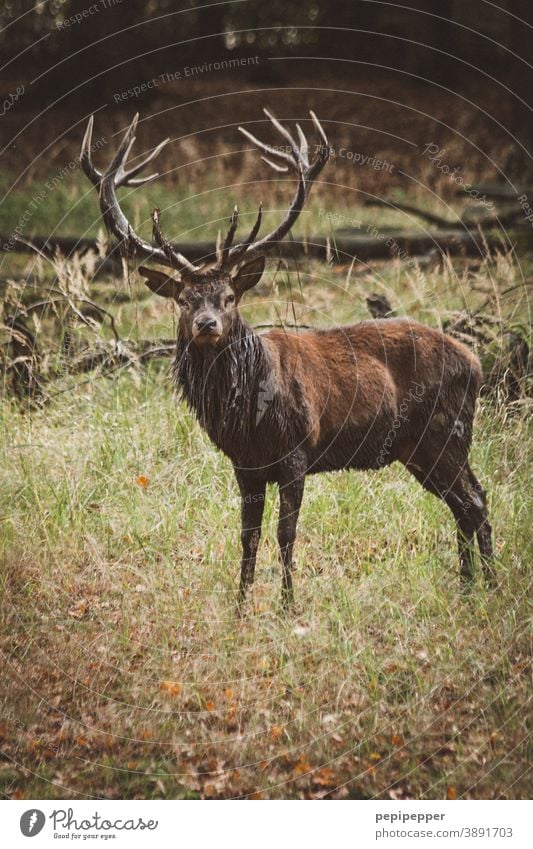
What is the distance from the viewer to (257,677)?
16.0ft

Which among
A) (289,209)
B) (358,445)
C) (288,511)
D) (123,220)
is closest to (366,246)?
(289,209)

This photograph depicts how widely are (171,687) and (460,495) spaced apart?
2.02 metres

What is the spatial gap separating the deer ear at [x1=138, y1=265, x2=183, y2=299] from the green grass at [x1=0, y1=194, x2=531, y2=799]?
157 centimetres

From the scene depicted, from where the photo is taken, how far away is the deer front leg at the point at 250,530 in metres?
5.32

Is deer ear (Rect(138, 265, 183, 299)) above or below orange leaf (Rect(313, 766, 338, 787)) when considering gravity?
above

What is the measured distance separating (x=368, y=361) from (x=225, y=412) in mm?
934

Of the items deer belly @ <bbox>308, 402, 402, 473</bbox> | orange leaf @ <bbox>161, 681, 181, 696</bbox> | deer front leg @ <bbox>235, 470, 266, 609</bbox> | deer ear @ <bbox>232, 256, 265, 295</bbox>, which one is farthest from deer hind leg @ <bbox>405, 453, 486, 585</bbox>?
orange leaf @ <bbox>161, 681, 181, 696</bbox>

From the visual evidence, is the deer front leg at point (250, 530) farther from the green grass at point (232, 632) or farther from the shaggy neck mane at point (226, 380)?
the shaggy neck mane at point (226, 380)

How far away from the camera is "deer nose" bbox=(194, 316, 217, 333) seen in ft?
15.1

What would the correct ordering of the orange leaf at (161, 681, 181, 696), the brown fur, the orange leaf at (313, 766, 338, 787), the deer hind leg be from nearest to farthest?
the orange leaf at (313, 766, 338, 787), the orange leaf at (161, 681, 181, 696), the brown fur, the deer hind leg

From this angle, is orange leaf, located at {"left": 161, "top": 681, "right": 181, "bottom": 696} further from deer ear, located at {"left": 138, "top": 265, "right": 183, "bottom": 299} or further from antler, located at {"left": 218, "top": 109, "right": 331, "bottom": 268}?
antler, located at {"left": 218, "top": 109, "right": 331, "bottom": 268}

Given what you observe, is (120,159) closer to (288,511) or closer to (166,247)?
(166,247)

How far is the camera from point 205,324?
461 centimetres

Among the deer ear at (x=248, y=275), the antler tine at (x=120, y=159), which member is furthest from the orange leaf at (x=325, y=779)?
the antler tine at (x=120, y=159)
